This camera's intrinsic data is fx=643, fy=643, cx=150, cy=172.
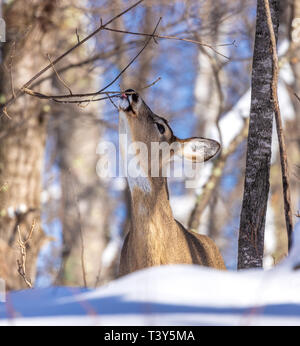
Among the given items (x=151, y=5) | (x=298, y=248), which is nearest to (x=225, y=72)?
(x=151, y=5)

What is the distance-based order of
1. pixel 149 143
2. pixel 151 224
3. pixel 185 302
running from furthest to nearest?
pixel 149 143, pixel 151 224, pixel 185 302

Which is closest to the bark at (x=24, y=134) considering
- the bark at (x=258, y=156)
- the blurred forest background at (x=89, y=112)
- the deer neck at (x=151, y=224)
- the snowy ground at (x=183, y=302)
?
the blurred forest background at (x=89, y=112)

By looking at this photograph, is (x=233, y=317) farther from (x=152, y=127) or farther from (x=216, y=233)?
(x=216, y=233)

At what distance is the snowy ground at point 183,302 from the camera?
7.74 feet

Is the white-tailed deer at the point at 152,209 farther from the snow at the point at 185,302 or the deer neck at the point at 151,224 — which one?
the snow at the point at 185,302

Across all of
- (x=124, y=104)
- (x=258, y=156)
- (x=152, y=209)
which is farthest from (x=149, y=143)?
(x=258, y=156)

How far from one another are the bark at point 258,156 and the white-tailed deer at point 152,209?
0.56 m

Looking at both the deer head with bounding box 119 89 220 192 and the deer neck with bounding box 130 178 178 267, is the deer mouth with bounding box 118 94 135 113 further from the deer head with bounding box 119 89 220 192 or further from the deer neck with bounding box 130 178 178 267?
the deer neck with bounding box 130 178 178 267

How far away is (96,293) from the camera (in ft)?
8.55

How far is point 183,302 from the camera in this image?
2404 mm

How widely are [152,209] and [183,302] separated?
270 centimetres

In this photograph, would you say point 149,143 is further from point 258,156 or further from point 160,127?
point 258,156
